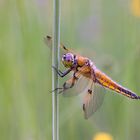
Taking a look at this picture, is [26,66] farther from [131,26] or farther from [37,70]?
[131,26]

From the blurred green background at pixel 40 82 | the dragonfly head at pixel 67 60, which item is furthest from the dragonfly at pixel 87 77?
the blurred green background at pixel 40 82

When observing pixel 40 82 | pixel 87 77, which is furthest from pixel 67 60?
pixel 40 82

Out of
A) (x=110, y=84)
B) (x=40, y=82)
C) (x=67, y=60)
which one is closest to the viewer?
(x=67, y=60)

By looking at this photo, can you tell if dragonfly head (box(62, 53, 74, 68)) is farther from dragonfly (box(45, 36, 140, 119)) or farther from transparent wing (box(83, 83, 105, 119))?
transparent wing (box(83, 83, 105, 119))

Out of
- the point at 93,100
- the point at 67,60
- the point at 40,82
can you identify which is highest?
the point at 40,82

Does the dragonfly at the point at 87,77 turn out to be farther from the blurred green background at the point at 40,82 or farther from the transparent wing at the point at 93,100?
the blurred green background at the point at 40,82

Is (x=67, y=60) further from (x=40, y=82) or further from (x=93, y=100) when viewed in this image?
(x=40, y=82)

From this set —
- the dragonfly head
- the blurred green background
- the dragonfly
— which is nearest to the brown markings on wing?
the dragonfly
